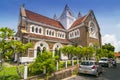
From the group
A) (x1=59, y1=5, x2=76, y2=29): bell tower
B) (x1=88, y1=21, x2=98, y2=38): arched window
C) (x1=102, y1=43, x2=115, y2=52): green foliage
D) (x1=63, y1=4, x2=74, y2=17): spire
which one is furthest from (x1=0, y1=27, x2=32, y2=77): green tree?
(x1=102, y1=43, x2=115, y2=52): green foliage

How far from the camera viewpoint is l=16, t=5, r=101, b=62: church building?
25.0 meters

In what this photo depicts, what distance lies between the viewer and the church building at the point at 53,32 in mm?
25047

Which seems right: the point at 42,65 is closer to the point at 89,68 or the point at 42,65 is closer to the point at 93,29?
the point at 89,68

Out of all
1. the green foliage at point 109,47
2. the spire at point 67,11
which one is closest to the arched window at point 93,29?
the spire at point 67,11

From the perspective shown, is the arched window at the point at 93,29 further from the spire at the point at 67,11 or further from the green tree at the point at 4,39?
the green tree at the point at 4,39

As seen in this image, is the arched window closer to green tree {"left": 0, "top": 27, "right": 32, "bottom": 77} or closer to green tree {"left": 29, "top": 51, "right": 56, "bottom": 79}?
green tree {"left": 29, "top": 51, "right": 56, "bottom": 79}

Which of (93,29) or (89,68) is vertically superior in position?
(93,29)

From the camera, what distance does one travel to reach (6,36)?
1014 cm

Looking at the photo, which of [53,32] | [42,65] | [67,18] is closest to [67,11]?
[67,18]

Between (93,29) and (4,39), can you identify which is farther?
(93,29)

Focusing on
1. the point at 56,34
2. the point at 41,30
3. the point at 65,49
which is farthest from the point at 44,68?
the point at 56,34

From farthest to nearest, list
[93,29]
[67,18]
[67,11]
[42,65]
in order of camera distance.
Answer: [67,11] < [67,18] < [93,29] < [42,65]

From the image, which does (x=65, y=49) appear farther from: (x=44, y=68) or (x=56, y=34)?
(x=56, y=34)

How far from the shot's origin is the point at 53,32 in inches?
1323
